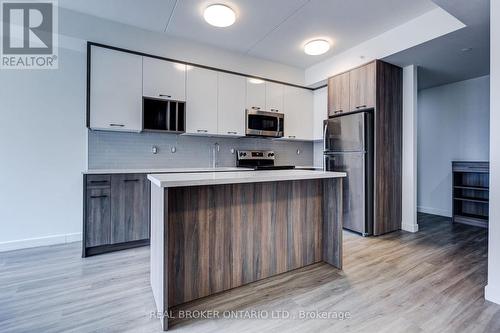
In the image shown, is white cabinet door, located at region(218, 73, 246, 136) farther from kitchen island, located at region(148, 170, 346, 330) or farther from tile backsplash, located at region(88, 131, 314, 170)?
kitchen island, located at region(148, 170, 346, 330)

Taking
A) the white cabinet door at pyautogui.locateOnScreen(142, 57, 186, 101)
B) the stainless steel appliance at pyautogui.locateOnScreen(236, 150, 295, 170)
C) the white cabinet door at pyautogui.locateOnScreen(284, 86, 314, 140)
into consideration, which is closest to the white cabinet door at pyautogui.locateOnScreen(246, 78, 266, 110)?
the white cabinet door at pyautogui.locateOnScreen(284, 86, 314, 140)

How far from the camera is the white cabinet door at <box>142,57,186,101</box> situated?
3.19 metres

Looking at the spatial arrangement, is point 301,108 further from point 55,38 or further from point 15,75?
point 15,75

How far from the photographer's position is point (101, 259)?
2.56 metres

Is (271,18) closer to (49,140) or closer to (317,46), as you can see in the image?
(317,46)

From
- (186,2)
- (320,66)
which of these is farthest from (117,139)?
(320,66)

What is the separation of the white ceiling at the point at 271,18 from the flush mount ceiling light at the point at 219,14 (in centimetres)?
6

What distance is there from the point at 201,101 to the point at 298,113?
75.7 inches

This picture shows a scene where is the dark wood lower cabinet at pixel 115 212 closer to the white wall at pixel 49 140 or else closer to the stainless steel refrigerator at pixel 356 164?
the white wall at pixel 49 140

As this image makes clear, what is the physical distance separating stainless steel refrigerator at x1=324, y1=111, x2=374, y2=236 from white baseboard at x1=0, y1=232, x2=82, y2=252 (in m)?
3.71

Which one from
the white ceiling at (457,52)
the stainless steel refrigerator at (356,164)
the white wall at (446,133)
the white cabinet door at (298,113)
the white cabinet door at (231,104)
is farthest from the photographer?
the white cabinet door at (298,113)

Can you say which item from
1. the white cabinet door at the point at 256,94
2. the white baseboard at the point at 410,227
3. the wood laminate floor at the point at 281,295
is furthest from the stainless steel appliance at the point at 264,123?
the white baseboard at the point at 410,227

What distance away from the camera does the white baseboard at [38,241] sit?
108 inches

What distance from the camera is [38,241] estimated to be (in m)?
2.87
